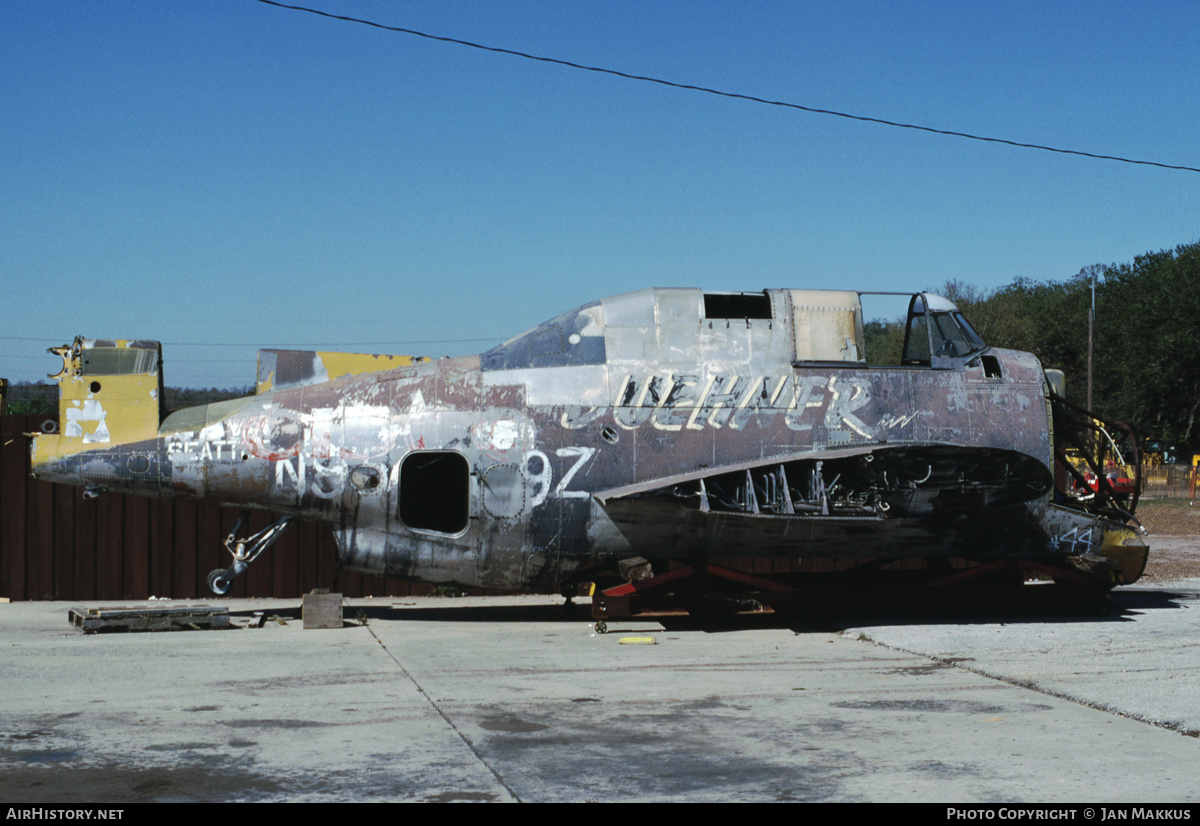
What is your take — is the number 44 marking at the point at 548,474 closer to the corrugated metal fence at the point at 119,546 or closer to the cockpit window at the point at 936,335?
the cockpit window at the point at 936,335

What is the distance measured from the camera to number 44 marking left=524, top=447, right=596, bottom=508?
39.0 ft

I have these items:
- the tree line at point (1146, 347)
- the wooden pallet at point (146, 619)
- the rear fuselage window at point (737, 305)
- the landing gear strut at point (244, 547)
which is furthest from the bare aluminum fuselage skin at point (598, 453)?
the tree line at point (1146, 347)

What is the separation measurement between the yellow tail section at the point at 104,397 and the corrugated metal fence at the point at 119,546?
9.77ft

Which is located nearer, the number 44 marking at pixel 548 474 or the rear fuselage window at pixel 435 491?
the number 44 marking at pixel 548 474

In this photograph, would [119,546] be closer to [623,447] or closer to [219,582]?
[219,582]

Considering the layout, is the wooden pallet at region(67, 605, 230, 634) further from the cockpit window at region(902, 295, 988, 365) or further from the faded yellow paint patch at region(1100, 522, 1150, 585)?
the faded yellow paint patch at region(1100, 522, 1150, 585)

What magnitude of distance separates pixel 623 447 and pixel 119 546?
7939 millimetres

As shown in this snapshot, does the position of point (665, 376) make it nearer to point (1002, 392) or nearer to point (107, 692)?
point (1002, 392)

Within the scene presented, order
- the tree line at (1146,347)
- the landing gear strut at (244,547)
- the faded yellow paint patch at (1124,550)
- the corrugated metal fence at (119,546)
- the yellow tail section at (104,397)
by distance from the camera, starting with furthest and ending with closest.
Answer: the tree line at (1146,347), the corrugated metal fence at (119,546), the faded yellow paint patch at (1124,550), the landing gear strut at (244,547), the yellow tail section at (104,397)

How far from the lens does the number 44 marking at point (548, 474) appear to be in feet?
39.0

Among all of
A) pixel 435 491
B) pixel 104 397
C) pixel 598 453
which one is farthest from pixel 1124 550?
pixel 104 397

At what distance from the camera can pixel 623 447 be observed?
12.0 m

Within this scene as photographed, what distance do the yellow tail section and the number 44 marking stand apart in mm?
4247

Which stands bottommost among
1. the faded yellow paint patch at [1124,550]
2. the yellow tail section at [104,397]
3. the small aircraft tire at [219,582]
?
the small aircraft tire at [219,582]
